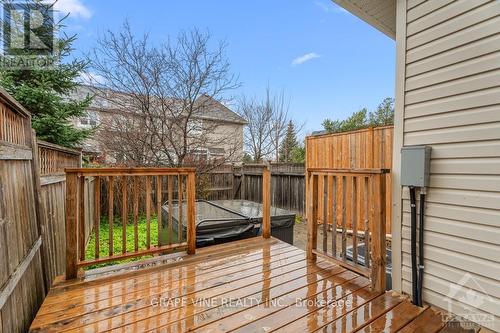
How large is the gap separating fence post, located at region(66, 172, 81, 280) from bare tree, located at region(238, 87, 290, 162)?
9770 mm

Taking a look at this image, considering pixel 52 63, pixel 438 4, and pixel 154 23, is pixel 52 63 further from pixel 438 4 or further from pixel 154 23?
pixel 438 4

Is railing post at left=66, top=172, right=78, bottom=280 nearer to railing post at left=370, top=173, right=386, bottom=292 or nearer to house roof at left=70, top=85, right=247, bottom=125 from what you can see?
railing post at left=370, top=173, right=386, bottom=292

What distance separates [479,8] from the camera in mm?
1676

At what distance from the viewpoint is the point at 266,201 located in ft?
11.3

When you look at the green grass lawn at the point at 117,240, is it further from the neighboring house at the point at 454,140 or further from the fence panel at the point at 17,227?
the neighboring house at the point at 454,140

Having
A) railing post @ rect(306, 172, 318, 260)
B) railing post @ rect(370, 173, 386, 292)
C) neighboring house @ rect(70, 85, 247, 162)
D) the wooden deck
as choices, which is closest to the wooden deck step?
the wooden deck

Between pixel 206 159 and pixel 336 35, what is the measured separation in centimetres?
676

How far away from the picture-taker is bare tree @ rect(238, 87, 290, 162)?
11586 millimetres

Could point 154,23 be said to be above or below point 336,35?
below

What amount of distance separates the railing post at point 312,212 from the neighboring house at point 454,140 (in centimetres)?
76

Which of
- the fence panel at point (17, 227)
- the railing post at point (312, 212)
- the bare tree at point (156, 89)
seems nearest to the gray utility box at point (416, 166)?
the railing post at point (312, 212)

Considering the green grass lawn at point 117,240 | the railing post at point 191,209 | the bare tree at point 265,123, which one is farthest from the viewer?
the bare tree at point 265,123

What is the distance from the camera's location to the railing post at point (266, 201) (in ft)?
11.3

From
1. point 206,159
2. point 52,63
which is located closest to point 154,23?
point 52,63
